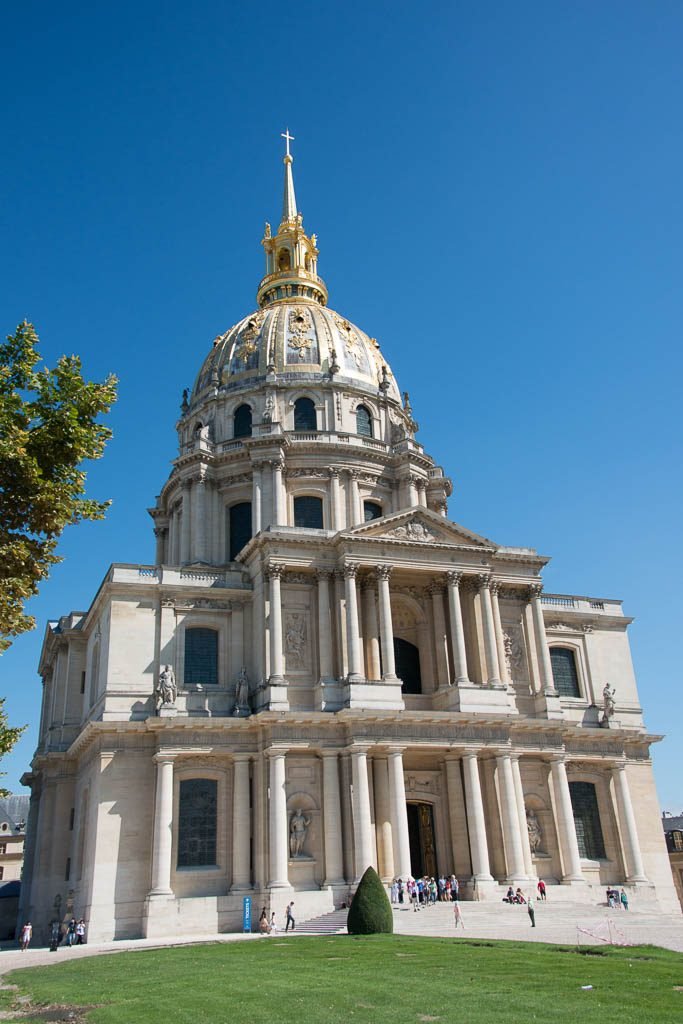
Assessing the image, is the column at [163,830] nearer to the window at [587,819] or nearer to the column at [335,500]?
the column at [335,500]

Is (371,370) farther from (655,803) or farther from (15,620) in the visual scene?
(15,620)

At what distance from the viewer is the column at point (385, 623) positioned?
1610 inches

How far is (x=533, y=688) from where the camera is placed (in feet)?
148

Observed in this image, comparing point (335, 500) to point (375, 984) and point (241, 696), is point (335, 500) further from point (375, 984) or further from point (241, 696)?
point (375, 984)

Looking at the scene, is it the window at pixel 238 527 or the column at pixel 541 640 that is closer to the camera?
the column at pixel 541 640

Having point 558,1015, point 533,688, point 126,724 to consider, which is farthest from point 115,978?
point 533,688

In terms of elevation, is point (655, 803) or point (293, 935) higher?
point (655, 803)

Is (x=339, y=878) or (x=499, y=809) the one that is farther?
(x=499, y=809)

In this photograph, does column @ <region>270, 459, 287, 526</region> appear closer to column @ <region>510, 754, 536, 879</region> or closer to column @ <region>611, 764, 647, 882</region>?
column @ <region>510, 754, 536, 879</region>

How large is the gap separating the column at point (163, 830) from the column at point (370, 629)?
32.8 ft

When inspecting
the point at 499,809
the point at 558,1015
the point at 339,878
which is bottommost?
the point at 558,1015

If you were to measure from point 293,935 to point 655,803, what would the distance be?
23354 mm

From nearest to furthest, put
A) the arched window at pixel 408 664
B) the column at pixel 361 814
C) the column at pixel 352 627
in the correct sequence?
the column at pixel 361 814
the column at pixel 352 627
the arched window at pixel 408 664

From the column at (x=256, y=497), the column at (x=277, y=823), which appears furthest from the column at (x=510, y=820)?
the column at (x=256, y=497)
